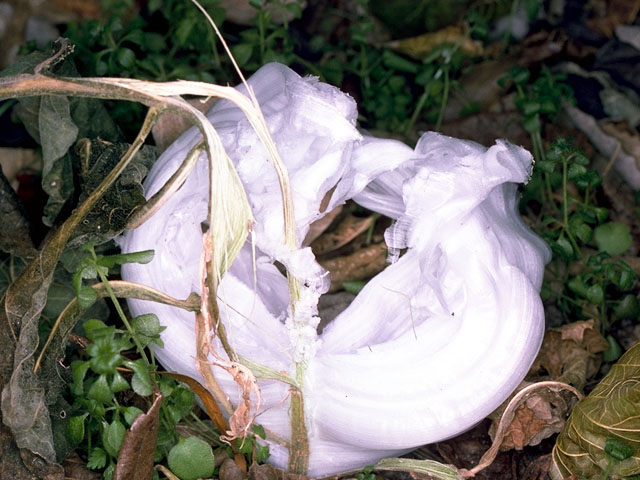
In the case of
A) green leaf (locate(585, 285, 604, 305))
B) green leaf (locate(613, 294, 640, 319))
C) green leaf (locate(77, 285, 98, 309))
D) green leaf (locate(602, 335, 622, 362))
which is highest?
green leaf (locate(77, 285, 98, 309))

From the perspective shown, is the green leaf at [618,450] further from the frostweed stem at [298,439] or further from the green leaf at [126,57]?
the green leaf at [126,57]

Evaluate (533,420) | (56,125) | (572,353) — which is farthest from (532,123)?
(56,125)

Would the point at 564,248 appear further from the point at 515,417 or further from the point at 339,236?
the point at 339,236

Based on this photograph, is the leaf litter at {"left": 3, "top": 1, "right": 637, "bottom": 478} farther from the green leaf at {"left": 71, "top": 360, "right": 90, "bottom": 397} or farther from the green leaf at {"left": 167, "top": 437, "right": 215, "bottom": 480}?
the green leaf at {"left": 71, "top": 360, "right": 90, "bottom": 397}

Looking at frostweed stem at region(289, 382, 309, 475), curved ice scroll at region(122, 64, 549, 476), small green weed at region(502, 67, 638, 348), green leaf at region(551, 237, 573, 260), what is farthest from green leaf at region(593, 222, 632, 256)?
frostweed stem at region(289, 382, 309, 475)

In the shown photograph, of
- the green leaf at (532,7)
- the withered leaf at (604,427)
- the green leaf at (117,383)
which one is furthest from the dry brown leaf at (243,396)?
the green leaf at (532,7)

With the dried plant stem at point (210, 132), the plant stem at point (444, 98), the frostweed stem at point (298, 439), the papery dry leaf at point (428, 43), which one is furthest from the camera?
the papery dry leaf at point (428, 43)
